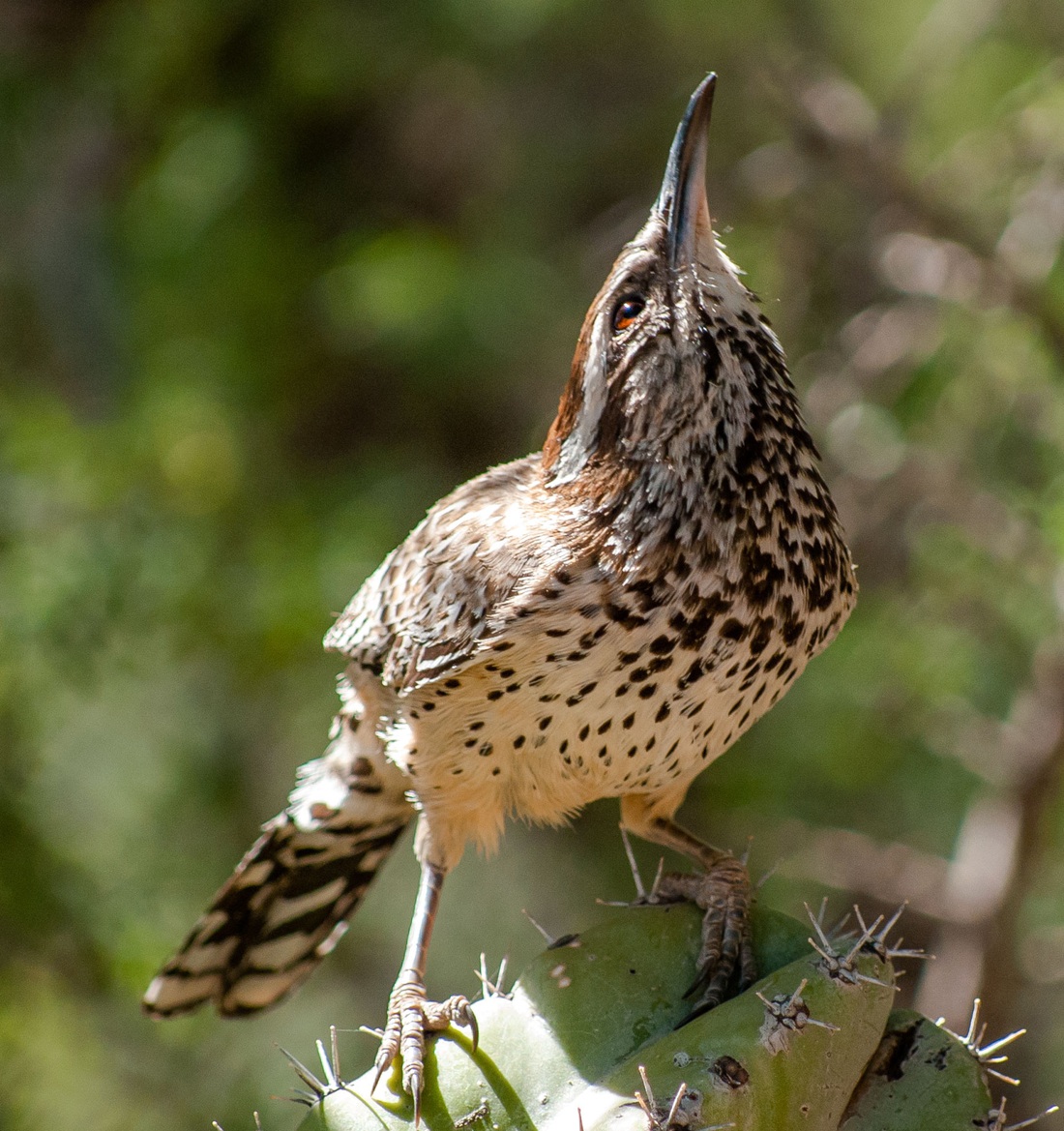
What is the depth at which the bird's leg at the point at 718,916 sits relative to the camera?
2.07 m

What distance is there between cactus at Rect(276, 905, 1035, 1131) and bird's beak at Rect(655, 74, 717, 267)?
1.21 m

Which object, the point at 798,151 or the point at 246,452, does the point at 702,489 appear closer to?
the point at 798,151

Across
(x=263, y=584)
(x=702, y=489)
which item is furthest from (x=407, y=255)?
(x=702, y=489)

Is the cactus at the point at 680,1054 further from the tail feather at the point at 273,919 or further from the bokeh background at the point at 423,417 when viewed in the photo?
the bokeh background at the point at 423,417

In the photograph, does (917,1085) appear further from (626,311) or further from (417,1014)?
(626,311)

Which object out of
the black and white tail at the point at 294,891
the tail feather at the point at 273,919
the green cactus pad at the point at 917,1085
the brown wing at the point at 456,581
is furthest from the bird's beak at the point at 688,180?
the tail feather at the point at 273,919

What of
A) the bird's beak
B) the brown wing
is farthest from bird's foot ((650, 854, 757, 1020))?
the bird's beak

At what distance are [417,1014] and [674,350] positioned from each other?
1.26 m

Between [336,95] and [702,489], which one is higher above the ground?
[336,95]

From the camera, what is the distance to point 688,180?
8.10 feet

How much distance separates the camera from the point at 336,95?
18.0 ft

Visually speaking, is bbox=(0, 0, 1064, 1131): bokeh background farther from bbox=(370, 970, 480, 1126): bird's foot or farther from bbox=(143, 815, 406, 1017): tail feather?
bbox=(370, 970, 480, 1126): bird's foot

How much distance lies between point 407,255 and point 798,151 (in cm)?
142

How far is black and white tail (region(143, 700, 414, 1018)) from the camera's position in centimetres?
306
